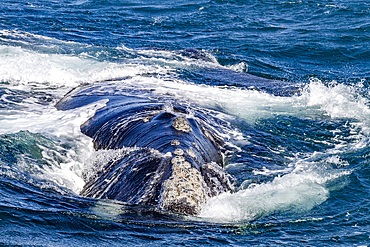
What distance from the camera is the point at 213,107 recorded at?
41.5 ft

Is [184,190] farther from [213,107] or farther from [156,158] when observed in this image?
[213,107]

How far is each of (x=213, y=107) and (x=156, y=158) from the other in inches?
213

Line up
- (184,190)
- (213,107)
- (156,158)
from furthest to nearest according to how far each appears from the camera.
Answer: (213,107) < (156,158) < (184,190)

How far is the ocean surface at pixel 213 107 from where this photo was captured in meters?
6.32

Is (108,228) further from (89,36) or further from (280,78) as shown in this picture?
(89,36)

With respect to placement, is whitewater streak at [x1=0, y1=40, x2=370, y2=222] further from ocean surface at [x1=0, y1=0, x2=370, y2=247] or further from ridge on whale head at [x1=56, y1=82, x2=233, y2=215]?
ridge on whale head at [x1=56, y1=82, x2=233, y2=215]

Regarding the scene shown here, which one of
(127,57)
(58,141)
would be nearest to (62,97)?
(58,141)

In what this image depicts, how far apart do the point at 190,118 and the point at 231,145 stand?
1.12 m

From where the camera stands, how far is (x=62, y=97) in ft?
43.5

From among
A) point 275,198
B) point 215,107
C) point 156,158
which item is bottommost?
point 275,198

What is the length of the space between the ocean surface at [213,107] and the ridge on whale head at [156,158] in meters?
0.23

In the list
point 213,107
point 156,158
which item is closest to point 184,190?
point 156,158

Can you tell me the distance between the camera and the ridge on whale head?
265 inches

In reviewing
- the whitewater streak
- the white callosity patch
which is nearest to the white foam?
the whitewater streak
